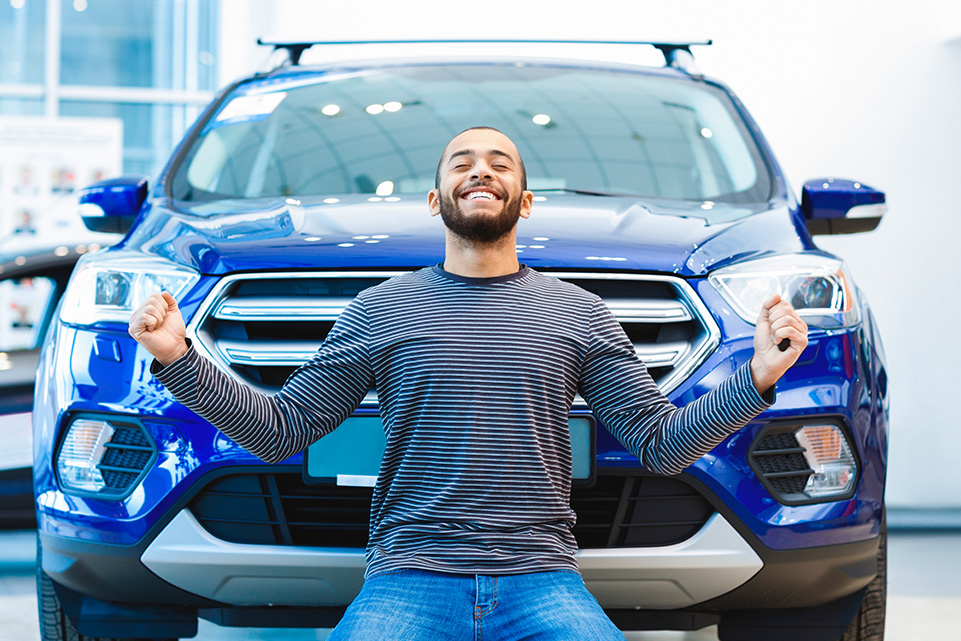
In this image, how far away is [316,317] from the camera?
73.9 inches

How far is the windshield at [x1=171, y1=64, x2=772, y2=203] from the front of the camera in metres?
2.72

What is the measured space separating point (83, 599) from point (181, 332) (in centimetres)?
85

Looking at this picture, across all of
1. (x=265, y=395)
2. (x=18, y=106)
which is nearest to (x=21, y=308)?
(x=18, y=106)

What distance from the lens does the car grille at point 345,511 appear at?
1866 millimetres

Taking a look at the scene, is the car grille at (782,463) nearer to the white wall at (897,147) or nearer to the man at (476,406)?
the man at (476,406)

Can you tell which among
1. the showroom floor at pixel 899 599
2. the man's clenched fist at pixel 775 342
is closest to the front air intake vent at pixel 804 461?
the man's clenched fist at pixel 775 342

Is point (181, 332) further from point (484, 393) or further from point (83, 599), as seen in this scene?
point (83, 599)

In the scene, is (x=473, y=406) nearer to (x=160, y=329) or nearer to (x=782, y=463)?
(x=160, y=329)

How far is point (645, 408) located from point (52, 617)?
4.70 feet

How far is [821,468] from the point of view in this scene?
6.27 ft

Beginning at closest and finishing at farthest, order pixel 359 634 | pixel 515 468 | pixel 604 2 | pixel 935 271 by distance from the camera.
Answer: pixel 359 634
pixel 515 468
pixel 935 271
pixel 604 2

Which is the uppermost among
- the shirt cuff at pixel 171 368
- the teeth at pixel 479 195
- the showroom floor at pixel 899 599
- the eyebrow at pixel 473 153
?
the eyebrow at pixel 473 153

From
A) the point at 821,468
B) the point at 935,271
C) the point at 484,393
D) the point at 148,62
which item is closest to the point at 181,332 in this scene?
the point at 484,393

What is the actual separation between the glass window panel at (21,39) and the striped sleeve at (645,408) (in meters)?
7.51
